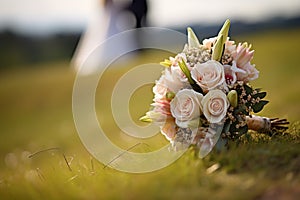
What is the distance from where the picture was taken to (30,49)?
27.5 metres

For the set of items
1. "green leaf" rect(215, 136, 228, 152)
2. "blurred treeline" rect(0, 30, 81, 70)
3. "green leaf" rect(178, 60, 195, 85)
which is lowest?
"green leaf" rect(215, 136, 228, 152)

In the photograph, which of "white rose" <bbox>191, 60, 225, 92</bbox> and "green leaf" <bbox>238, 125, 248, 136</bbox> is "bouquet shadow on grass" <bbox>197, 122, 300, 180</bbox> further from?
"white rose" <bbox>191, 60, 225, 92</bbox>

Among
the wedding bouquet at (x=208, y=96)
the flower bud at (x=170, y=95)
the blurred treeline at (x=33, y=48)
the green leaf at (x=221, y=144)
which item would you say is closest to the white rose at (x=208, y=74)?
the wedding bouquet at (x=208, y=96)

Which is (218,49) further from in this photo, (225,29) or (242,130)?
(242,130)

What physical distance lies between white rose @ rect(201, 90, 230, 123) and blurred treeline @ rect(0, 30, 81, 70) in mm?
23440

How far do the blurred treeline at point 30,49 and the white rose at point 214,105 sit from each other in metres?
23.4

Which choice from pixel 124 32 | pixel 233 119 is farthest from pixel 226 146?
pixel 124 32

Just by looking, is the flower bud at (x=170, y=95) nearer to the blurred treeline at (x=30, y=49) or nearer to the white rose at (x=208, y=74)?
the white rose at (x=208, y=74)

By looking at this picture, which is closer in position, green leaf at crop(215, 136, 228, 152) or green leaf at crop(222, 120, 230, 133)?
green leaf at crop(215, 136, 228, 152)

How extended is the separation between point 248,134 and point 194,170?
73cm

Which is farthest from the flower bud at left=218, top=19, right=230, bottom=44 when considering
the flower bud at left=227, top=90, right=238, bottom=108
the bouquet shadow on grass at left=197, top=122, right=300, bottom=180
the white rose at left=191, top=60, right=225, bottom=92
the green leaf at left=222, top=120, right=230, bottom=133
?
the bouquet shadow on grass at left=197, top=122, right=300, bottom=180

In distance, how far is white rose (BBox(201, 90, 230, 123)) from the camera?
124 inches

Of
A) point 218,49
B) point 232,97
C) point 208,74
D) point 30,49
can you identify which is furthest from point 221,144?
point 30,49

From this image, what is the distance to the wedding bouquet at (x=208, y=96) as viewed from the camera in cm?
317
